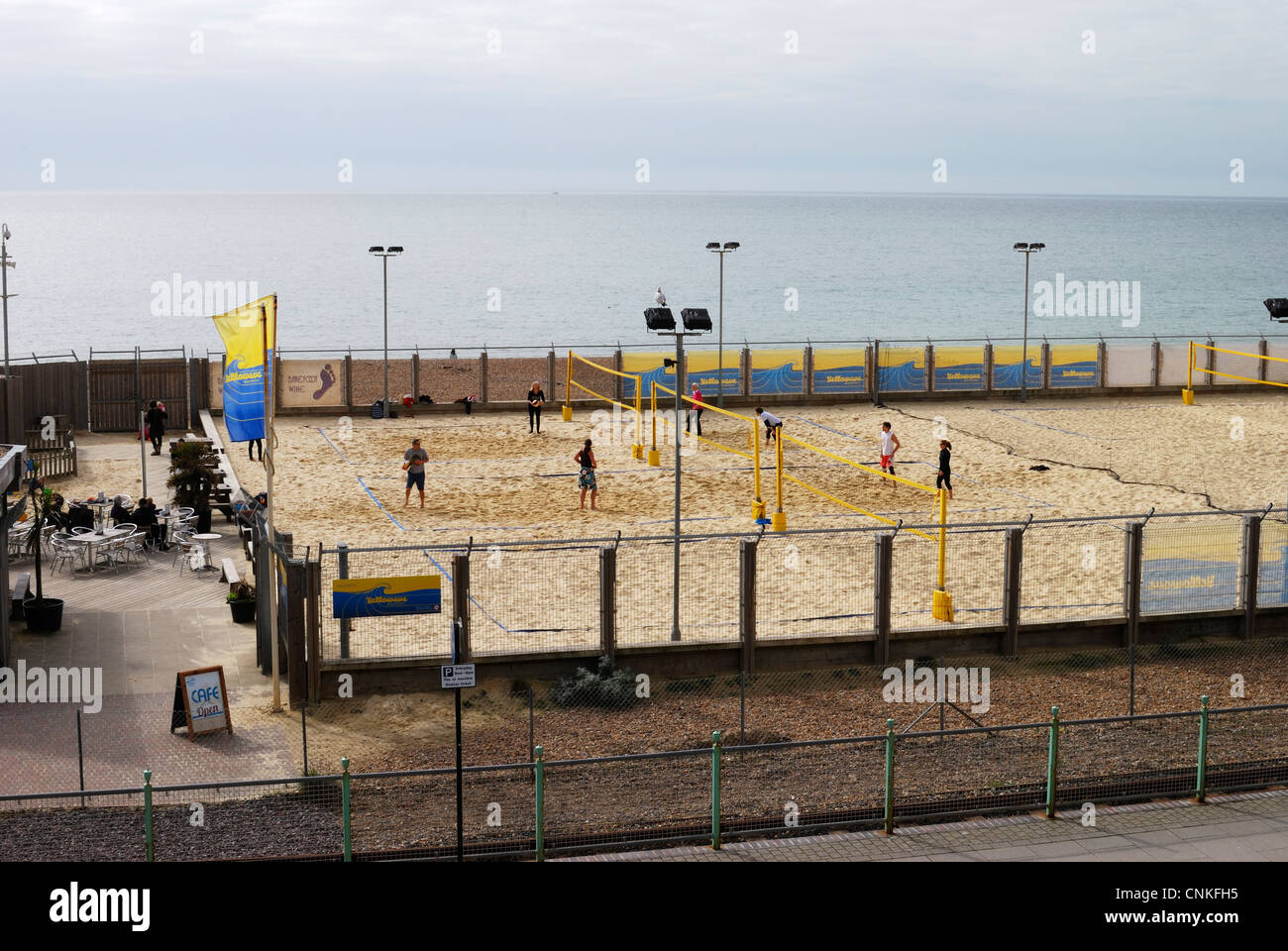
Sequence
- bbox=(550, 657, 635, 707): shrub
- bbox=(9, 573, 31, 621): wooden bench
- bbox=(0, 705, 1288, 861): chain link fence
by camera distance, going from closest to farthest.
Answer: bbox=(0, 705, 1288, 861): chain link fence
bbox=(550, 657, 635, 707): shrub
bbox=(9, 573, 31, 621): wooden bench

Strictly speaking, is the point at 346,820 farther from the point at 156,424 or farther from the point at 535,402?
the point at 535,402

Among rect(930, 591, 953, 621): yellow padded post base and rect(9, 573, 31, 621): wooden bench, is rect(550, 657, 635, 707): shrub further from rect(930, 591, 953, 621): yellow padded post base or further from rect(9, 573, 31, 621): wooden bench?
rect(9, 573, 31, 621): wooden bench

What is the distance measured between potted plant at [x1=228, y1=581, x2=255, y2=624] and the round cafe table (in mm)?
3568

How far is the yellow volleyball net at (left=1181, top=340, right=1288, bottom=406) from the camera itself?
47.5 m

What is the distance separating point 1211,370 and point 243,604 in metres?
36.5

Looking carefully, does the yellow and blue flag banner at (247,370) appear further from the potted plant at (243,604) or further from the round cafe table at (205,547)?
the round cafe table at (205,547)

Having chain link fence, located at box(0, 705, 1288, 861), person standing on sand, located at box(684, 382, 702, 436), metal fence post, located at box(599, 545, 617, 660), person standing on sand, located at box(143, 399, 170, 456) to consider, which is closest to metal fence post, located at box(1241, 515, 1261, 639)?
chain link fence, located at box(0, 705, 1288, 861)

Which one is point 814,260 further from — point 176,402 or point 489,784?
point 489,784

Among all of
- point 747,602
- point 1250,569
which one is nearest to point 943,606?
point 747,602

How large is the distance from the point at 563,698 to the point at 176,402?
88.5 ft

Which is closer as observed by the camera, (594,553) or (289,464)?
(594,553)

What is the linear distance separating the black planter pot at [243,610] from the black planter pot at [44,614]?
2487mm

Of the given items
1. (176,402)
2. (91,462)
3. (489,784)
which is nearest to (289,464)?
(91,462)

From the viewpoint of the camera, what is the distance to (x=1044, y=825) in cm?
1600
